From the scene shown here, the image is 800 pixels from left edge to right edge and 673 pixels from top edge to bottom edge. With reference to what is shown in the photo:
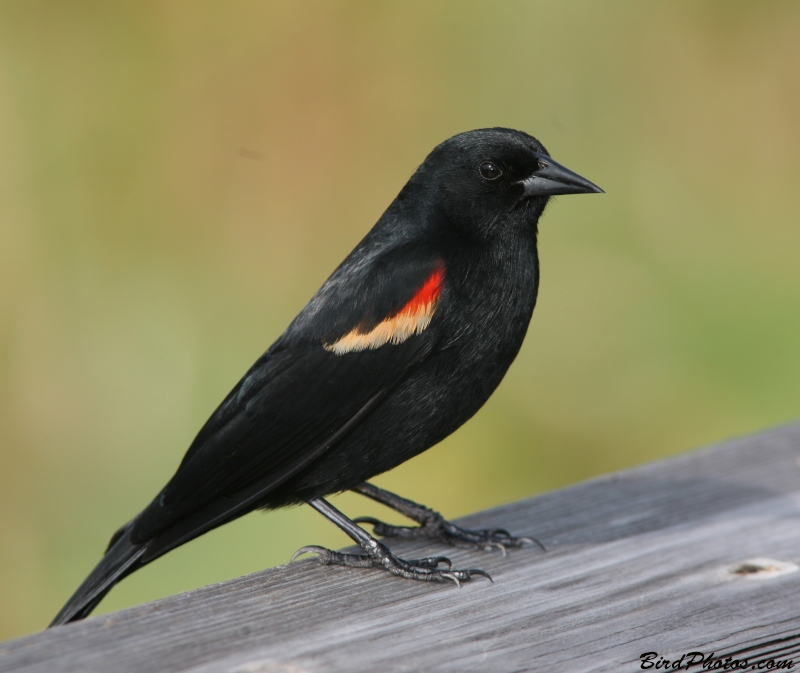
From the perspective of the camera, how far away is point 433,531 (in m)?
2.83

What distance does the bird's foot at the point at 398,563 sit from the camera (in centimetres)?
229

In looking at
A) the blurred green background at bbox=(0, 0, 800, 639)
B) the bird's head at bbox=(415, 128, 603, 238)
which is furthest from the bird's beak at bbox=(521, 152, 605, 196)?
the blurred green background at bbox=(0, 0, 800, 639)

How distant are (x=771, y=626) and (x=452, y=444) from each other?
8.76ft

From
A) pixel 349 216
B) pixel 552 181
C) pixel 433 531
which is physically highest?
pixel 552 181

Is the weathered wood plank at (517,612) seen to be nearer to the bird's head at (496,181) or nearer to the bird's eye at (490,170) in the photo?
the bird's head at (496,181)

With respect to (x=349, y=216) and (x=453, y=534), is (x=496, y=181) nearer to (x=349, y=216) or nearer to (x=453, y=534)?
(x=453, y=534)

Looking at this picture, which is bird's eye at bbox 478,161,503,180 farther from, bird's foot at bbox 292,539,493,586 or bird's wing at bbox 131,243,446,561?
bird's foot at bbox 292,539,493,586

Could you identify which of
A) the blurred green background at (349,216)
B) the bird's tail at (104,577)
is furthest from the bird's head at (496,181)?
the blurred green background at (349,216)

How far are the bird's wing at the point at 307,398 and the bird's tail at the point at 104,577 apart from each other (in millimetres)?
50

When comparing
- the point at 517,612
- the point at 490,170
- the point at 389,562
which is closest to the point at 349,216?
the point at 490,170

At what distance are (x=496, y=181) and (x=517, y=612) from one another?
1.36 m

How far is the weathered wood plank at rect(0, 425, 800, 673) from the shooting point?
1.78 meters

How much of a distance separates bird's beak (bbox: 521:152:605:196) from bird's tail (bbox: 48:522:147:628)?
1.47 metres

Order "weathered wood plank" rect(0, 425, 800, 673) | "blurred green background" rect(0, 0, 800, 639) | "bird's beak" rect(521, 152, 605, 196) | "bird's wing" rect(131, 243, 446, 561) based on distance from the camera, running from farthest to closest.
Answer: "blurred green background" rect(0, 0, 800, 639)
"bird's beak" rect(521, 152, 605, 196)
"bird's wing" rect(131, 243, 446, 561)
"weathered wood plank" rect(0, 425, 800, 673)
